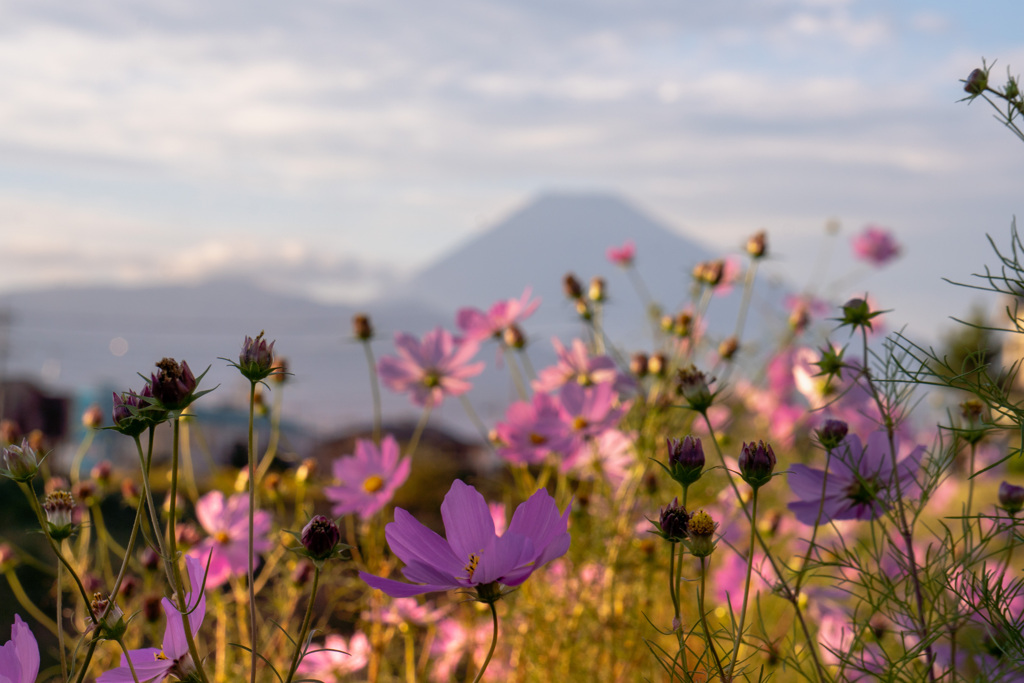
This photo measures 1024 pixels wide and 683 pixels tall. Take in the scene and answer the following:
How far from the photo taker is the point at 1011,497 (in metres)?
0.50

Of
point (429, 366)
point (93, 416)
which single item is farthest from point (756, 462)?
point (93, 416)

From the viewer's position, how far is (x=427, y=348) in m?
0.96

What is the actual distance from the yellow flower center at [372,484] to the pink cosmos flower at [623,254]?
0.64 meters

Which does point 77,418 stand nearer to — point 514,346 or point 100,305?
point 514,346

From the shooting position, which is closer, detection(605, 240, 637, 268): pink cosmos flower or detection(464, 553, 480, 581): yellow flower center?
detection(464, 553, 480, 581): yellow flower center

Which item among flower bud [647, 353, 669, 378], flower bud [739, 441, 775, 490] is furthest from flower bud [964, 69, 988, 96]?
flower bud [647, 353, 669, 378]

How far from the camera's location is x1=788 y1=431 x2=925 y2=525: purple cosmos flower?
511 mm

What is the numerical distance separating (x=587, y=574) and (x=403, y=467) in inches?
14.9

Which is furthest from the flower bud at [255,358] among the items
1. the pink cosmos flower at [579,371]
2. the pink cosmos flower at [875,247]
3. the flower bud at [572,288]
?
the pink cosmos flower at [875,247]

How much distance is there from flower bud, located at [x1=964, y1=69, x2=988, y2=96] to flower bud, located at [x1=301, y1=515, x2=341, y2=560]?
1.35ft

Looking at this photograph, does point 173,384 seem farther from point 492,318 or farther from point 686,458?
point 492,318

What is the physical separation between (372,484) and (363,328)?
0.17 meters

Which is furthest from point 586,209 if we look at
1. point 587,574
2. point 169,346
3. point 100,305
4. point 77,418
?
point 587,574

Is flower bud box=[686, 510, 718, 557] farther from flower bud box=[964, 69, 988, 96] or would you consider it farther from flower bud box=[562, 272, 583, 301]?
flower bud box=[562, 272, 583, 301]
